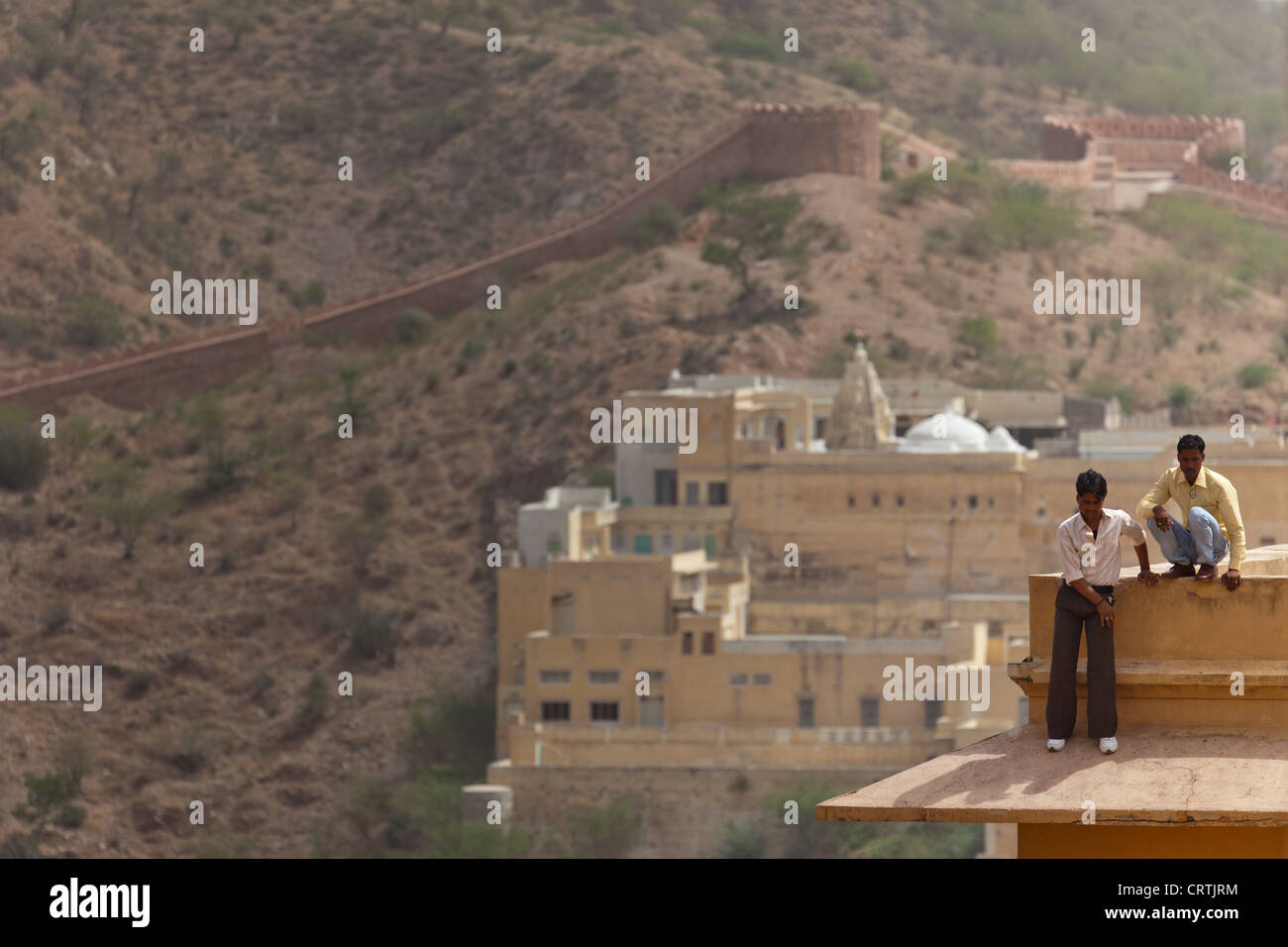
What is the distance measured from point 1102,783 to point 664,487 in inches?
1735

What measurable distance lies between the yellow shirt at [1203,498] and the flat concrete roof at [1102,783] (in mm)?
846

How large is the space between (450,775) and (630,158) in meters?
35.5

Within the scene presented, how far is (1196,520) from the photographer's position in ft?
42.3

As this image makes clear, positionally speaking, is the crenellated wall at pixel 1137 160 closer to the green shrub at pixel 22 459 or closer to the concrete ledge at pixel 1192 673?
the green shrub at pixel 22 459

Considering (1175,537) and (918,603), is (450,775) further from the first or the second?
(1175,537)

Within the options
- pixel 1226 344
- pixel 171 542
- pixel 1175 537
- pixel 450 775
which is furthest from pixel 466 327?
pixel 1175 537

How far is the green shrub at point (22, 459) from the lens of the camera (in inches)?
2677

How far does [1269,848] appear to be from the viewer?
12.0m

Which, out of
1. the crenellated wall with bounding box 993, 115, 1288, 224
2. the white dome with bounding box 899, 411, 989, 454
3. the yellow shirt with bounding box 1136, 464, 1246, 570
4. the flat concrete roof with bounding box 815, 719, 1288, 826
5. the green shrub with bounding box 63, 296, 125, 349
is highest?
the crenellated wall with bounding box 993, 115, 1288, 224

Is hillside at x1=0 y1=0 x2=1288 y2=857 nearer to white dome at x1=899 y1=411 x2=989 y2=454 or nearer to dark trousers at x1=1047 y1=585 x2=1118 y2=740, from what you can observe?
white dome at x1=899 y1=411 x2=989 y2=454

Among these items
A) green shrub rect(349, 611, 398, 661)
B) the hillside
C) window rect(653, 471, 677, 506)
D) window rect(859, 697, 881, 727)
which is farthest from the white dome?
green shrub rect(349, 611, 398, 661)

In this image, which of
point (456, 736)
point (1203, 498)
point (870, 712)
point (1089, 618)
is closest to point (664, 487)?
point (456, 736)

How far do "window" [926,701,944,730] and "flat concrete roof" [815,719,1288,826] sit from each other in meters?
36.0

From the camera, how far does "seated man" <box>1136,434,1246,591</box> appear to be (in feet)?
41.7
